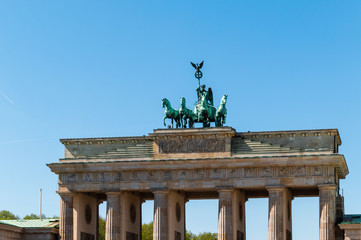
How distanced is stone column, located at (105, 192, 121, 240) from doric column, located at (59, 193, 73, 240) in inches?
135

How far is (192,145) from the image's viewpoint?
273 feet

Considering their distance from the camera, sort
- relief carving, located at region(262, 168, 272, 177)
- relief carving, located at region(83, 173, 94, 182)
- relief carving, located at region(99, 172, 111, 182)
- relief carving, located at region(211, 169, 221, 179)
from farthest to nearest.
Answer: relief carving, located at region(83, 173, 94, 182) < relief carving, located at region(99, 172, 111, 182) < relief carving, located at region(211, 169, 221, 179) < relief carving, located at region(262, 168, 272, 177)

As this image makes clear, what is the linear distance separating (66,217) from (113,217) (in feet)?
14.5

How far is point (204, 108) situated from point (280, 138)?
7652mm

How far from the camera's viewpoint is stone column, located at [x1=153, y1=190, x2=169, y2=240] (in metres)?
82.5

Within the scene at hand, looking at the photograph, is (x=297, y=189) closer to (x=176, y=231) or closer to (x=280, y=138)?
(x=280, y=138)

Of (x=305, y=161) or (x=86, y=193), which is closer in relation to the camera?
(x=305, y=161)

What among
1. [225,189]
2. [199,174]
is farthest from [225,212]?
[199,174]

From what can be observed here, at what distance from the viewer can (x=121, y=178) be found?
83.9 m

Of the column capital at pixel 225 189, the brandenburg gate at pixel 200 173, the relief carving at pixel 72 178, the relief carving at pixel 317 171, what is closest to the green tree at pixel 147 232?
the brandenburg gate at pixel 200 173

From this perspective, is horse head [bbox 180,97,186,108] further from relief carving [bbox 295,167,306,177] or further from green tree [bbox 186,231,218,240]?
green tree [bbox 186,231,218,240]

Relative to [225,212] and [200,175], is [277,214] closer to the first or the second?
[225,212]

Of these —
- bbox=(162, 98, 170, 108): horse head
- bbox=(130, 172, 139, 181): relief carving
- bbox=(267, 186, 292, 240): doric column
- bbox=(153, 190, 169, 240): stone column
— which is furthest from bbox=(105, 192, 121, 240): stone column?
bbox=(267, 186, 292, 240): doric column

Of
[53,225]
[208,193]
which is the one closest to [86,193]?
[53,225]
